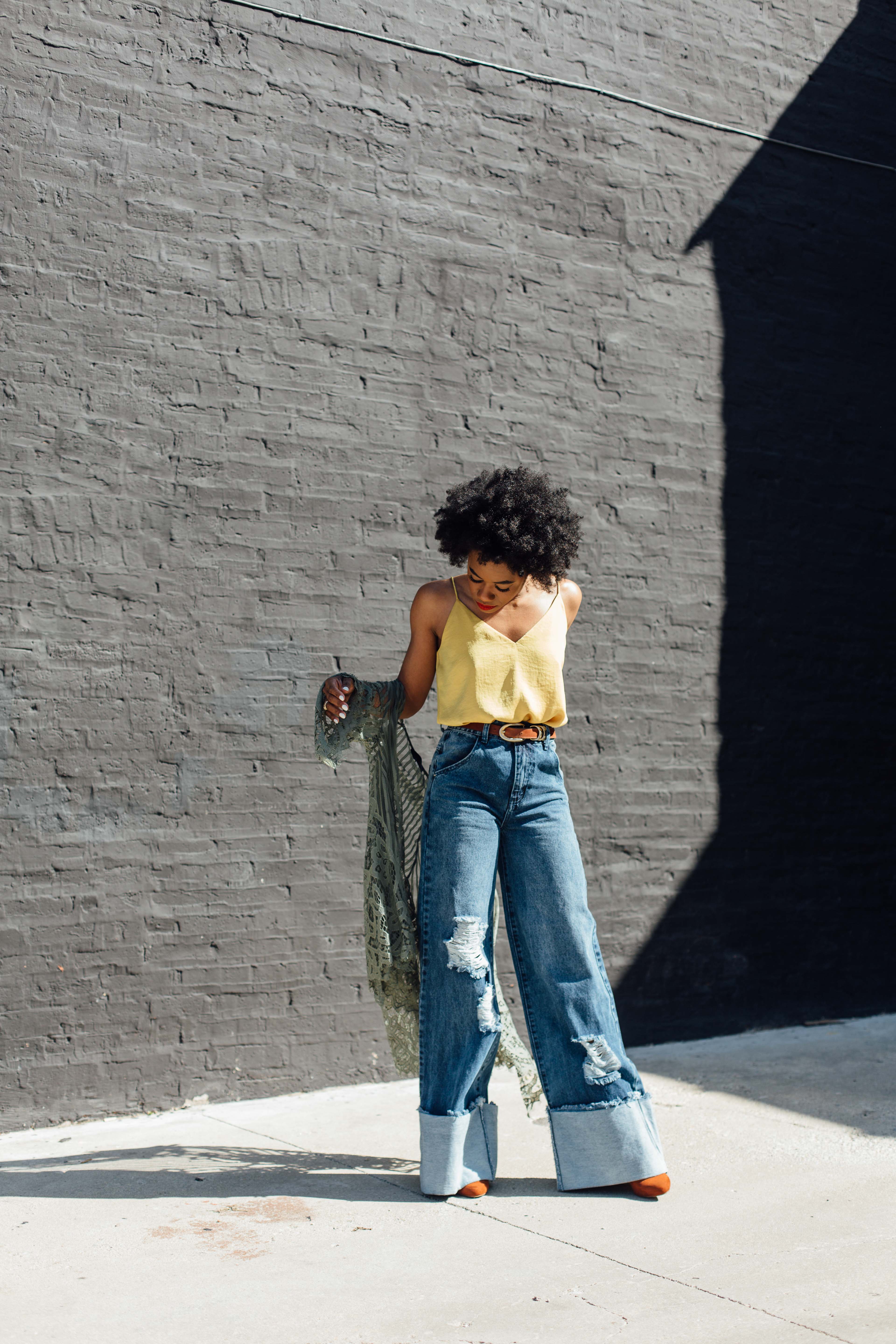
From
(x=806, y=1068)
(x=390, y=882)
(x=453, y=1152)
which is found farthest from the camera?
(x=806, y=1068)

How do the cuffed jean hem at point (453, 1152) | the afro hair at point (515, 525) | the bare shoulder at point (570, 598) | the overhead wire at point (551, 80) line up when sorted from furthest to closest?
the overhead wire at point (551, 80) < the bare shoulder at point (570, 598) < the afro hair at point (515, 525) < the cuffed jean hem at point (453, 1152)

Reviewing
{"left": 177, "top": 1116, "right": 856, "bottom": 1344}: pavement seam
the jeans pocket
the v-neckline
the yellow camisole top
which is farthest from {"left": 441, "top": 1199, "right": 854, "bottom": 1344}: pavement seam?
the v-neckline

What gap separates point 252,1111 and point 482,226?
11.8ft

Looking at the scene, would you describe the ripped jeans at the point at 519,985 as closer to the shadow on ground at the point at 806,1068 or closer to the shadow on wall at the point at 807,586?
the shadow on ground at the point at 806,1068

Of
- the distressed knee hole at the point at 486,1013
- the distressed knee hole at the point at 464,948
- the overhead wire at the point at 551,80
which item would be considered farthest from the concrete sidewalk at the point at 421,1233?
the overhead wire at the point at 551,80

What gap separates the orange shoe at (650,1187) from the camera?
141 inches

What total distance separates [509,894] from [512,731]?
0.48 metres

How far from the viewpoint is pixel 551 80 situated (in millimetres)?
5633

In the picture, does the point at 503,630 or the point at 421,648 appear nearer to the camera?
the point at 503,630

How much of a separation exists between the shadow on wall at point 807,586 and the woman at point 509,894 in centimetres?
215

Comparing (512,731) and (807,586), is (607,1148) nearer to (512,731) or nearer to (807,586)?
(512,731)

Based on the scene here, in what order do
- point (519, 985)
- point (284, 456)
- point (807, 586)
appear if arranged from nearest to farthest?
point (519, 985) < point (284, 456) < point (807, 586)

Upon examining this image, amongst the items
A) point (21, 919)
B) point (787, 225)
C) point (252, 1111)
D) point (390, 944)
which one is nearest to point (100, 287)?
point (21, 919)

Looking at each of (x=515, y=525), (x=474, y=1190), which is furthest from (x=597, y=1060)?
(x=515, y=525)
